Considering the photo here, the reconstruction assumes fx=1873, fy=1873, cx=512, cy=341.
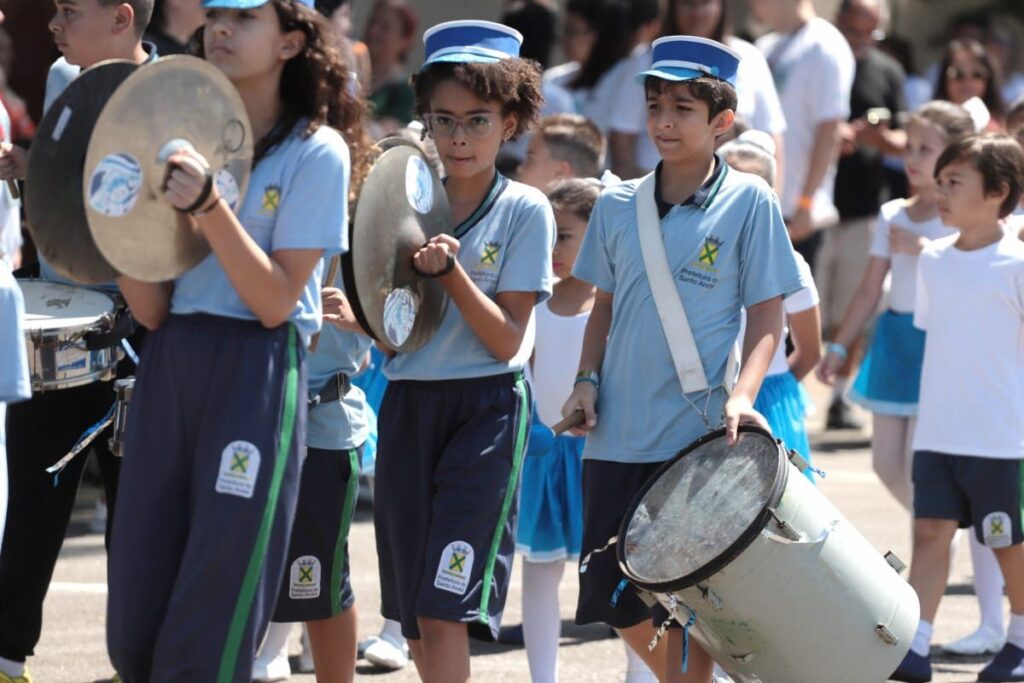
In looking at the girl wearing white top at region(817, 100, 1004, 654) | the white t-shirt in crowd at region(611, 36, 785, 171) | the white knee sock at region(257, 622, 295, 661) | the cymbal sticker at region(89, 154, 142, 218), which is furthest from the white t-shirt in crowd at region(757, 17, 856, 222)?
the cymbal sticker at region(89, 154, 142, 218)

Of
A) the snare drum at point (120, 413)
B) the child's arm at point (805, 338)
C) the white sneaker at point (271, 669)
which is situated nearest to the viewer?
the snare drum at point (120, 413)

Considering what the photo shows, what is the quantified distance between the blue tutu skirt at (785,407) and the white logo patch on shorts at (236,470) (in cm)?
260

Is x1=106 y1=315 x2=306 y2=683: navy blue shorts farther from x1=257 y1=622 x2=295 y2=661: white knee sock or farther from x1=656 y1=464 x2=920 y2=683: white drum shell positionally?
x1=257 y1=622 x2=295 y2=661: white knee sock

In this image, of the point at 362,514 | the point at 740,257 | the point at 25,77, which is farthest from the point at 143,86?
the point at 25,77

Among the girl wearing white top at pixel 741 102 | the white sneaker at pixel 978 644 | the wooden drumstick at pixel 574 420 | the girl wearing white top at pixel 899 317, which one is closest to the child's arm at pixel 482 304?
the wooden drumstick at pixel 574 420

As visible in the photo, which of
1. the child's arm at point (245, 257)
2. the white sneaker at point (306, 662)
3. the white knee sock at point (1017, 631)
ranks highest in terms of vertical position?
the child's arm at point (245, 257)

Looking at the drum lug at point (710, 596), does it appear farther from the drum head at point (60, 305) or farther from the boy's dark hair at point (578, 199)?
the boy's dark hair at point (578, 199)

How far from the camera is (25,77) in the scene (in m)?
11.3

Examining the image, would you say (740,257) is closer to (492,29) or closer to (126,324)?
(492,29)

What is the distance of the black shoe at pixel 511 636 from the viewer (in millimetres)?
6453

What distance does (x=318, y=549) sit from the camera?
191 inches

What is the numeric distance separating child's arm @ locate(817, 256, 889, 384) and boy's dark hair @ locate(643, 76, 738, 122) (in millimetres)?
2222

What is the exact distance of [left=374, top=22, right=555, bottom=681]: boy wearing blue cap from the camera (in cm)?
459

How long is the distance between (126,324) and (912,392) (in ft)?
10.4
